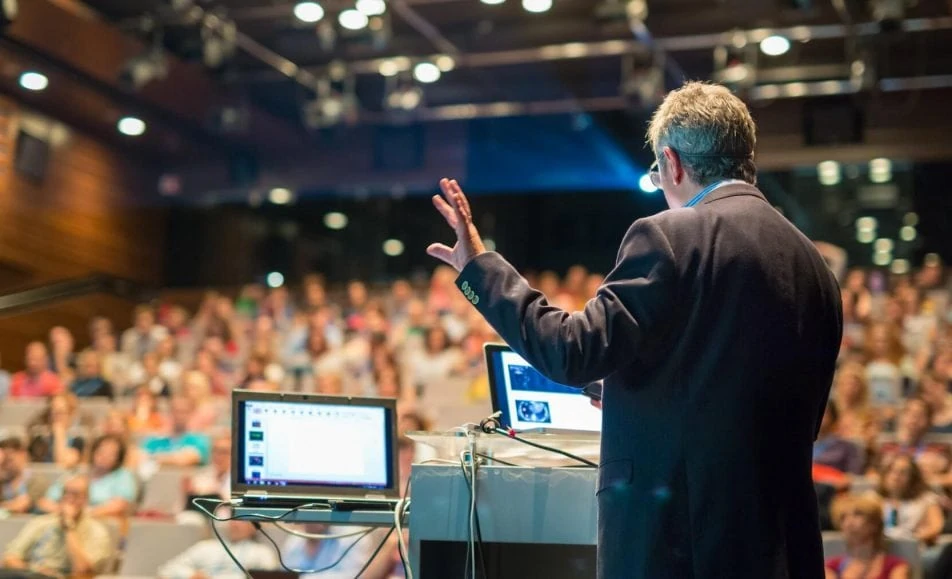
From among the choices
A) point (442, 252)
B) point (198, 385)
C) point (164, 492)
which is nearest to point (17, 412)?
point (198, 385)

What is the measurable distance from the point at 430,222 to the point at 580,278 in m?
2.67

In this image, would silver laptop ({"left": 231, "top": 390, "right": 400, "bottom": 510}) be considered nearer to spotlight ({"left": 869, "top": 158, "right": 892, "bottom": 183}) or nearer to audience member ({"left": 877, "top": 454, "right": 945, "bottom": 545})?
audience member ({"left": 877, "top": 454, "right": 945, "bottom": 545})

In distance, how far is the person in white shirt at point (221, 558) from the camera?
421cm

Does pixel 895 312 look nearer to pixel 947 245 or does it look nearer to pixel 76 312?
pixel 947 245

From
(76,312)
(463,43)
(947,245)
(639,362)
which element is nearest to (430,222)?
(463,43)

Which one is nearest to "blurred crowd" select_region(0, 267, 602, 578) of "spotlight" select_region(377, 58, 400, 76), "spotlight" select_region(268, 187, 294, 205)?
"spotlight" select_region(268, 187, 294, 205)

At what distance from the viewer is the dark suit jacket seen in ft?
4.82

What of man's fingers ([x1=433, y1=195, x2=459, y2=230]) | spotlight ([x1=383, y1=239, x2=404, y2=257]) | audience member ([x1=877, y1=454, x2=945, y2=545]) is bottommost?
audience member ([x1=877, y1=454, x2=945, y2=545])

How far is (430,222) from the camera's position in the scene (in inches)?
421

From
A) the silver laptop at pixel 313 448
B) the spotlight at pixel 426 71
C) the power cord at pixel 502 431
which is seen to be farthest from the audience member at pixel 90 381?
the power cord at pixel 502 431

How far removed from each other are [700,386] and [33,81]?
26.1ft

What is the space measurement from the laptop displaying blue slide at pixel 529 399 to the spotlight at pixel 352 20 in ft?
19.1

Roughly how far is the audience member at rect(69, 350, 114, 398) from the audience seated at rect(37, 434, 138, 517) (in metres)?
1.98

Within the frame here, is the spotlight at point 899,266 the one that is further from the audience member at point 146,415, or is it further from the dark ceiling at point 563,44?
the audience member at point 146,415
